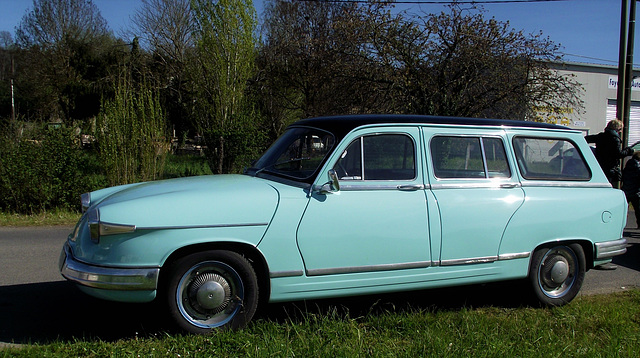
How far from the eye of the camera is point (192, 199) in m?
3.74

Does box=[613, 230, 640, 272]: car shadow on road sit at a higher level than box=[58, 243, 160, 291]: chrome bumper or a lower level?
lower

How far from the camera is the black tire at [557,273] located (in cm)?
479

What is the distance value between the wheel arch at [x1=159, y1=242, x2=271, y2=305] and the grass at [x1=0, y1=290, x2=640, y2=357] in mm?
284

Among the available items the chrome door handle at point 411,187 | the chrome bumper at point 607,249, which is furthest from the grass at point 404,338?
the chrome door handle at point 411,187

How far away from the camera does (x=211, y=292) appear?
3746 mm

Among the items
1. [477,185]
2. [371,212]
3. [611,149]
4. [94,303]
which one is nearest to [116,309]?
[94,303]

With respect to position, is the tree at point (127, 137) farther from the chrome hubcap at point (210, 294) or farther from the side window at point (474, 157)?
the side window at point (474, 157)

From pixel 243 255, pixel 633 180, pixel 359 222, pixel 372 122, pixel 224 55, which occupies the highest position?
pixel 224 55

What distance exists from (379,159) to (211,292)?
1.70 m

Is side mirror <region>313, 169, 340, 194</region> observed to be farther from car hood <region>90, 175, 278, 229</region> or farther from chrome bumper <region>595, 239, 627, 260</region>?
chrome bumper <region>595, 239, 627, 260</region>

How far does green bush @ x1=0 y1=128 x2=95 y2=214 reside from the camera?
9.48m

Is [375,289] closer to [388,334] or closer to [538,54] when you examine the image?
[388,334]

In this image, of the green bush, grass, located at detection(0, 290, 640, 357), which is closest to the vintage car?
grass, located at detection(0, 290, 640, 357)

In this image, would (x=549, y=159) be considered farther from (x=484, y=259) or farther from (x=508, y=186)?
(x=484, y=259)
